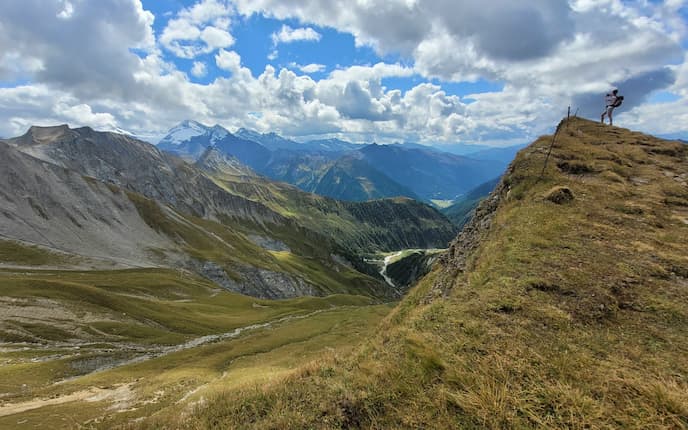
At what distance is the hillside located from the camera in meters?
8.55

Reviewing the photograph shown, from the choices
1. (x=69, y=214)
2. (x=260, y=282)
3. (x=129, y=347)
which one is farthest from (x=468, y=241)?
(x=69, y=214)

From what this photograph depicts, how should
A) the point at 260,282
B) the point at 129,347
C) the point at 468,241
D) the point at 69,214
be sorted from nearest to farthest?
the point at 468,241
the point at 129,347
the point at 69,214
the point at 260,282

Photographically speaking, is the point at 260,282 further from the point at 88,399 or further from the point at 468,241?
the point at 468,241

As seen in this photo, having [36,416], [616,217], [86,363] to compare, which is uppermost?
[616,217]

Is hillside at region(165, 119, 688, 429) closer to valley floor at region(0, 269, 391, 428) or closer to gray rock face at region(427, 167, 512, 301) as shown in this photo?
valley floor at region(0, 269, 391, 428)

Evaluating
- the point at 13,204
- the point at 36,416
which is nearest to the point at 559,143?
the point at 36,416

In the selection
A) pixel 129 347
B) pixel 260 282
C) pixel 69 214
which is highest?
pixel 69 214

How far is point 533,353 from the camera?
1066 cm

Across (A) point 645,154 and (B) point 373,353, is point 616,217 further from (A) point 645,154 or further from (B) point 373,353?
(A) point 645,154

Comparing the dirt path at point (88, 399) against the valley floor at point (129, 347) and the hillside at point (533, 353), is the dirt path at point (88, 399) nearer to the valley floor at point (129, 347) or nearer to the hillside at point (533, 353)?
the valley floor at point (129, 347)

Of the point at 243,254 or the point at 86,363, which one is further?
the point at 243,254

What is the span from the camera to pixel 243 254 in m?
170

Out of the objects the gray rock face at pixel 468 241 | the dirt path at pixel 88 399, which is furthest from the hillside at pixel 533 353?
the dirt path at pixel 88 399

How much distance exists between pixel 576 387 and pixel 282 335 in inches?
2221
